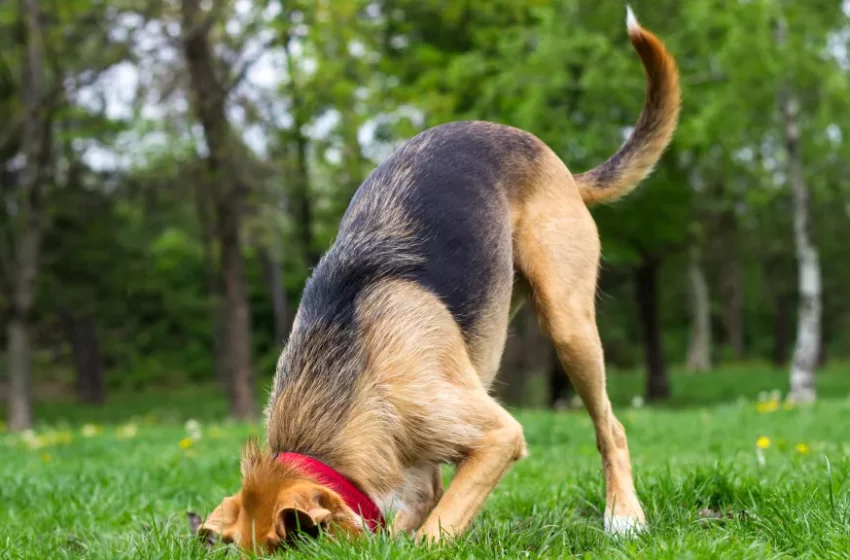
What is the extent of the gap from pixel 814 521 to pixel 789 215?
90.3 feet

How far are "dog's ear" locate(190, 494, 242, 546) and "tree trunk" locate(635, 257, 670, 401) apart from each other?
18854 mm

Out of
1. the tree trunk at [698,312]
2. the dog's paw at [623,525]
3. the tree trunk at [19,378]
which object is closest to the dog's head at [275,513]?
the dog's paw at [623,525]

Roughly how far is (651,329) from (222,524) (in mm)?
20070

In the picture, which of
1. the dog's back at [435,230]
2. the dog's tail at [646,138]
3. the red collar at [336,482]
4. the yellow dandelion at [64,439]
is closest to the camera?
the red collar at [336,482]

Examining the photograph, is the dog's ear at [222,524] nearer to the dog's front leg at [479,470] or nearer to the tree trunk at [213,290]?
the dog's front leg at [479,470]

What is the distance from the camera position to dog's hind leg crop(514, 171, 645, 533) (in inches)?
165

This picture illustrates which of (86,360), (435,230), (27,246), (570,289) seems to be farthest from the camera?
(86,360)

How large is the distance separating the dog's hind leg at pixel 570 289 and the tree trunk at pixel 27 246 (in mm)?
12939

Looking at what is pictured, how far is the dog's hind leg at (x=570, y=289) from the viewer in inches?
165

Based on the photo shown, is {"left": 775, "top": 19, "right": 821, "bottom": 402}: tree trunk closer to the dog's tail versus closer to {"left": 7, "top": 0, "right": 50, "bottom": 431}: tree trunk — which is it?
the dog's tail

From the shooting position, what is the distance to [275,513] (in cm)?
317

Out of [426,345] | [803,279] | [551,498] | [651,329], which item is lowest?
[651,329]

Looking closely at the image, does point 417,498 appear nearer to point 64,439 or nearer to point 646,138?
point 646,138

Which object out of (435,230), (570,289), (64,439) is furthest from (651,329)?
(435,230)
